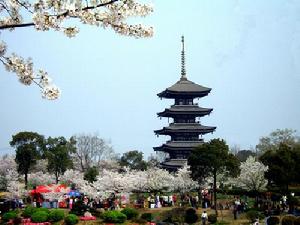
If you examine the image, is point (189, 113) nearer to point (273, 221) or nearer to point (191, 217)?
point (191, 217)

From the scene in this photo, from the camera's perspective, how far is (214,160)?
126 ft

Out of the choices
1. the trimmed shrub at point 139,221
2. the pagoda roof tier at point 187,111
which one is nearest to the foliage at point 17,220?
the trimmed shrub at point 139,221

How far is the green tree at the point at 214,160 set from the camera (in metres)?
38.6

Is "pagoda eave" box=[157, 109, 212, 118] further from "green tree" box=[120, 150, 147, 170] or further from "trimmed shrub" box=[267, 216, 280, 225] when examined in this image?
"trimmed shrub" box=[267, 216, 280, 225]

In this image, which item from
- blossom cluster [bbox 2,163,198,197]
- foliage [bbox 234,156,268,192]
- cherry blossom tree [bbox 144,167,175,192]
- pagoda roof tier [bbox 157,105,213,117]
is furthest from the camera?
pagoda roof tier [bbox 157,105,213,117]

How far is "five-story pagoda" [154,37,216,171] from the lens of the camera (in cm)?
6831

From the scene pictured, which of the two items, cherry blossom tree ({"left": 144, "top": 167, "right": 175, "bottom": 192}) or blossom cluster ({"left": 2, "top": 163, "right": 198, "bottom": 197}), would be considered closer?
blossom cluster ({"left": 2, "top": 163, "right": 198, "bottom": 197})

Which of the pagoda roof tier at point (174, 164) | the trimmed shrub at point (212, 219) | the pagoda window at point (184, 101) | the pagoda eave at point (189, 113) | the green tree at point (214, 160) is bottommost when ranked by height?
the trimmed shrub at point (212, 219)

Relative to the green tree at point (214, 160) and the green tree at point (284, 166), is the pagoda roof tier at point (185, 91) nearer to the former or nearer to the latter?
the green tree at point (214, 160)

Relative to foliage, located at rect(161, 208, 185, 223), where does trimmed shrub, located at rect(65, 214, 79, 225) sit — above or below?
below

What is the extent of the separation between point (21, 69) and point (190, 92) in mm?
65064

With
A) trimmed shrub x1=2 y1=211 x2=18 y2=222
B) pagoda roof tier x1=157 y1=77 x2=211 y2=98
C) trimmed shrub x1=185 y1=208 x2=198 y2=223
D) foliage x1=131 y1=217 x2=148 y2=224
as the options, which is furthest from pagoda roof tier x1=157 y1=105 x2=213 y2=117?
trimmed shrub x1=2 y1=211 x2=18 y2=222

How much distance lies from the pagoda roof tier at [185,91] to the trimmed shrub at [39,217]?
37378mm

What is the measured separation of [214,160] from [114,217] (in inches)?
344
